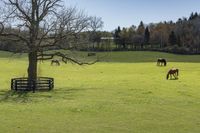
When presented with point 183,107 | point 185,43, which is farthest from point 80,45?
point 185,43

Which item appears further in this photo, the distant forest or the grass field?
the distant forest

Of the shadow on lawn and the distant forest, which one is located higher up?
the distant forest

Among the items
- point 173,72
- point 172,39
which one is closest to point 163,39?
point 172,39

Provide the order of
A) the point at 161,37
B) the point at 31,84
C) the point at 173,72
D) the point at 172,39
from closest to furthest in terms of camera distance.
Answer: the point at 31,84, the point at 173,72, the point at 172,39, the point at 161,37

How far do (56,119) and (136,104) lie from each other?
25.5 feet

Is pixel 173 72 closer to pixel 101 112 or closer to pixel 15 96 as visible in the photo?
pixel 15 96

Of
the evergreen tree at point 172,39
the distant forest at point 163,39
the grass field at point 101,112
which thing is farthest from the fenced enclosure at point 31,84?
the evergreen tree at point 172,39

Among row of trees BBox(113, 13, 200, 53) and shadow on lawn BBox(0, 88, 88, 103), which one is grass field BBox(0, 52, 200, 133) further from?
row of trees BBox(113, 13, 200, 53)

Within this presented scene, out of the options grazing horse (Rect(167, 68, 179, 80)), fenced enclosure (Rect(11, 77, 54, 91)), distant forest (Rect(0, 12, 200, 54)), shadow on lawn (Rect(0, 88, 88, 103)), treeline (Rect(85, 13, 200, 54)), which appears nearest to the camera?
shadow on lawn (Rect(0, 88, 88, 103))

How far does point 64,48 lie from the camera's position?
38.8m

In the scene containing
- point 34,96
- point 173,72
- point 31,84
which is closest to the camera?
point 34,96

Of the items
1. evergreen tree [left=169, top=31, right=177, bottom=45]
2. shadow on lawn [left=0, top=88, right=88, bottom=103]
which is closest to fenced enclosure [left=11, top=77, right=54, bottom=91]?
shadow on lawn [left=0, top=88, right=88, bottom=103]

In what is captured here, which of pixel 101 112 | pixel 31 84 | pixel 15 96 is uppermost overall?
pixel 31 84

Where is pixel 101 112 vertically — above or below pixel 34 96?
above
